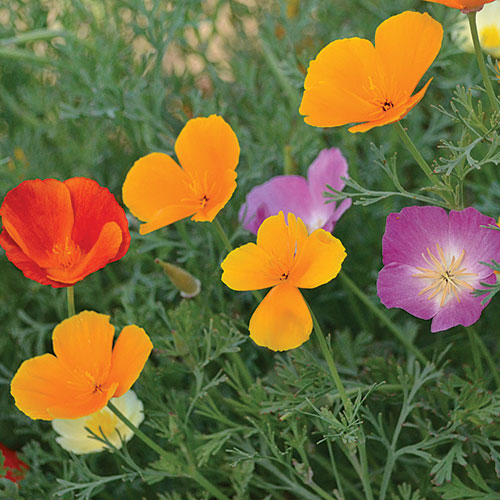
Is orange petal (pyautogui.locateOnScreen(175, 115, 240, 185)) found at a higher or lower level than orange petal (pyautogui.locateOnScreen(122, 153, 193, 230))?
higher

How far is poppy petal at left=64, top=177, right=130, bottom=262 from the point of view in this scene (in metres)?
0.56

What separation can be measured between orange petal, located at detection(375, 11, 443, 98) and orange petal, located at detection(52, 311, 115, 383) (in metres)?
0.28

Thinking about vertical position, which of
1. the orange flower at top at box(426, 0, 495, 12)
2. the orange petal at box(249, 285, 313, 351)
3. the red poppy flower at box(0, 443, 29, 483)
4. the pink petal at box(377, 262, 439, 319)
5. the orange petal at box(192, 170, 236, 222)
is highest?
the orange flower at top at box(426, 0, 495, 12)

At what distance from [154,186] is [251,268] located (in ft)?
0.50

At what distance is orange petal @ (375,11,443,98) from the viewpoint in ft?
1.65

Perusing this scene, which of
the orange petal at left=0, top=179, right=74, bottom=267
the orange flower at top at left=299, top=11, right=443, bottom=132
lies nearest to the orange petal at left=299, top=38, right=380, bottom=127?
the orange flower at top at left=299, top=11, right=443, bottom=132

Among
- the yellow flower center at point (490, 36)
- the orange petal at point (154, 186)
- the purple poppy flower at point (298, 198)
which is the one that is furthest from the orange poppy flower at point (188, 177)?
the yellow flower center at point (490, 36)

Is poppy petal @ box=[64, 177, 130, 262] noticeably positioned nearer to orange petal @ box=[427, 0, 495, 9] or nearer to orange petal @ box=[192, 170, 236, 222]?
orange petal @ box=[192, 170, 236, 222]

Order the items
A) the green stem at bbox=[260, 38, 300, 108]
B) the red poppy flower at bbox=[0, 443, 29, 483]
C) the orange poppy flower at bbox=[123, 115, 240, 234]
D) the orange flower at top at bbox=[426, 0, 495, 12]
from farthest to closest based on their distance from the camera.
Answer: the green stem at bbox=[260, 38, 300, 108] < the red poppy flower at bbox=[0, 443, 29, 483] < the orange poppy flower at bbox=[123, 115, 240, 234] < the orange flower at top at bbox=[426, 0, 495, 12]

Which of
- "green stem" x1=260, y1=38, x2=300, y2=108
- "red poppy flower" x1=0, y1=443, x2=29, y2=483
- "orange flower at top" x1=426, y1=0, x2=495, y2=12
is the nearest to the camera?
"orange flower at top" x1=426, y1=0, x2=495, y2=12

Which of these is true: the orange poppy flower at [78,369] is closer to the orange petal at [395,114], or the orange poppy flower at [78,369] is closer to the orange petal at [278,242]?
the orange petal at [278,242]

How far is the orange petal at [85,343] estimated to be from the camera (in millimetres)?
541

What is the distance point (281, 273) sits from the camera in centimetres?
50

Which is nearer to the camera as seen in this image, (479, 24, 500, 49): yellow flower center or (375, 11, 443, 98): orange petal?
(375, 11, 443, 98): orange petal
